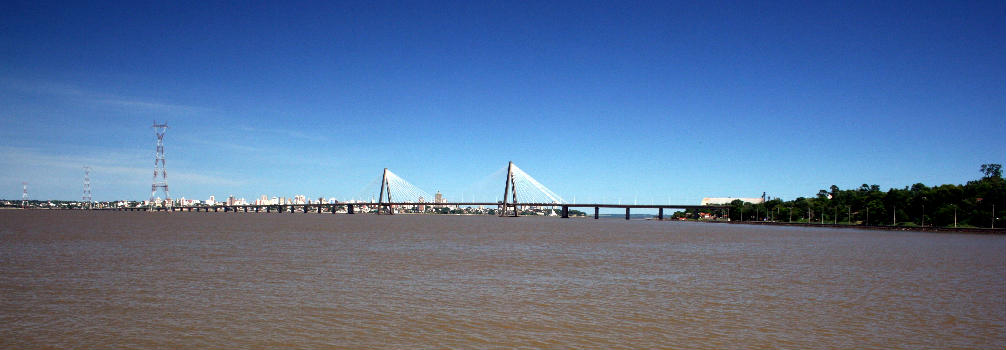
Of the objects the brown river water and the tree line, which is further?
the tree line

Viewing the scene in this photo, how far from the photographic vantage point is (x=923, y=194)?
353 ft

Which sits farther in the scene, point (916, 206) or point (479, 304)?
point (916, 206)

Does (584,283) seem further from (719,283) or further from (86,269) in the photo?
(86,269)

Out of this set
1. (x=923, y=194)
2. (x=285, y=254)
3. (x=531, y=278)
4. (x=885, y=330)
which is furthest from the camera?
(x=923, y=194)

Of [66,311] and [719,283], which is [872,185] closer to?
[719,283]

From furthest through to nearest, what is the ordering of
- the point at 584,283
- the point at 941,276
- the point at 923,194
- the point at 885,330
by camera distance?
the point at 923,194 < the point at 941,276 < the point at 584,283 < the point at 885,330

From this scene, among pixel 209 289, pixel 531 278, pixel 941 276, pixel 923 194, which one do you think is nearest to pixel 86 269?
pixel 209 289

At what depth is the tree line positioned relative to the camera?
306ft

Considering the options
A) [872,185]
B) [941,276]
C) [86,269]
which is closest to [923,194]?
[872,185]

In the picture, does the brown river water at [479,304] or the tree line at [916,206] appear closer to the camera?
the brown river water at [479,304]

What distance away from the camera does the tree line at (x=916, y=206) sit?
93.2 meters

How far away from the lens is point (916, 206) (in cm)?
10644

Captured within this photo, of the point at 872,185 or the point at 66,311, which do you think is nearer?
the point at 66,311

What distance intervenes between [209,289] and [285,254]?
14.5 meters
